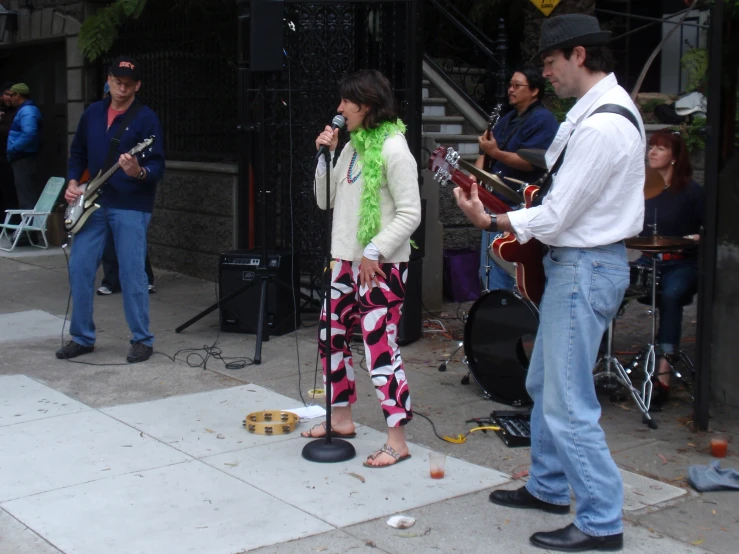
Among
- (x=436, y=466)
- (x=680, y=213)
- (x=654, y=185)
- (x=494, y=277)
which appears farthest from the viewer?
(x=494, y=277)

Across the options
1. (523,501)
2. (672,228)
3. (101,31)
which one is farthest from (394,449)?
(101,31)

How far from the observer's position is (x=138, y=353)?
7.07 meters

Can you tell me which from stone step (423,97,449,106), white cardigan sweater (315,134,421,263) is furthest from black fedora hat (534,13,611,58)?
stone step (423,97,449,106)

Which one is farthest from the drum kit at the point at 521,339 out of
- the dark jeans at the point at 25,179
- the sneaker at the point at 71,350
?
the dark jeans at the point at 25,179

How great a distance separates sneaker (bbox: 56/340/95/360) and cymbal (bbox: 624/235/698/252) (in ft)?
12.8

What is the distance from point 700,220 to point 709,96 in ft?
3.92

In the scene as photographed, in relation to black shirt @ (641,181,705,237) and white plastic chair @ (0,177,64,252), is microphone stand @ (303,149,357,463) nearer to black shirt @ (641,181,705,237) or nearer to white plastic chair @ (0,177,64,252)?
black shirt @ (641,181,705,237)

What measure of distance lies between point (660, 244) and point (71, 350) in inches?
162

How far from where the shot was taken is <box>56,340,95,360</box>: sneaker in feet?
23.5

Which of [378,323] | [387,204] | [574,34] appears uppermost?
[574,34]

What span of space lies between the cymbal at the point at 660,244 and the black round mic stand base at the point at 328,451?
2.05 m

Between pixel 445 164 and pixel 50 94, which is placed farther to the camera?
pixel 50 94

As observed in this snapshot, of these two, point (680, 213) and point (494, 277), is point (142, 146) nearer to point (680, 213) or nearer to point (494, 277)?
point (494, 277)

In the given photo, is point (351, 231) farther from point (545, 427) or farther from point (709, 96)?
point (709, 96)
